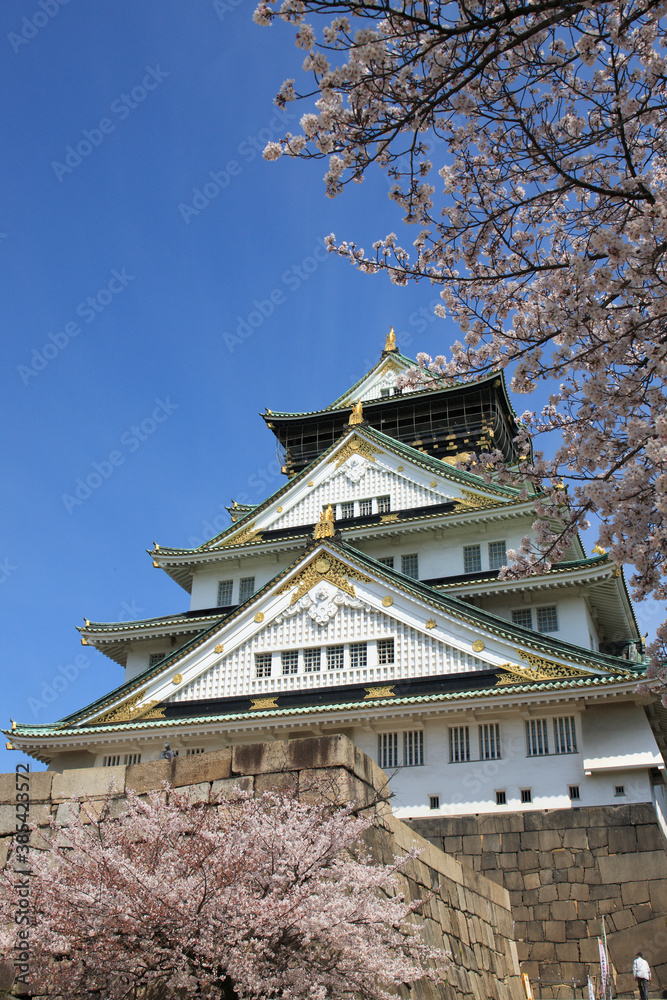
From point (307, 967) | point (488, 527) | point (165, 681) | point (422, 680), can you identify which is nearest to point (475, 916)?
point (307, 967)

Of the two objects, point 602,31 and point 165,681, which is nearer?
point 602,31

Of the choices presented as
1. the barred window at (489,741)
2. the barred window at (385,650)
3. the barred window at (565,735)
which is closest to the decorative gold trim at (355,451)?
the barred window at (385,650)

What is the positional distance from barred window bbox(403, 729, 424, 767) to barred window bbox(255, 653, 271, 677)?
4.39 m

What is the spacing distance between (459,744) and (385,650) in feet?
10.5

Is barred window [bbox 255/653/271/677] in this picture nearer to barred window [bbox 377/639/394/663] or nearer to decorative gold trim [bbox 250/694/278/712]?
decorative gold trim [bbox 250/694/278/712]

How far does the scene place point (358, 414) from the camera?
31.3 metres

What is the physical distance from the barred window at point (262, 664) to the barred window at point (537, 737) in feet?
23.7

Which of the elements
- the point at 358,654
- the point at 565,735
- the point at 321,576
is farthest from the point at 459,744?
the point at 321,576

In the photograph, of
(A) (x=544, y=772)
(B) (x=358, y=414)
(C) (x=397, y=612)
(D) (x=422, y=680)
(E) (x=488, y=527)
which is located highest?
(B) (x=358, y=414)

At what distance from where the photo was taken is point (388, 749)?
70.4 ft

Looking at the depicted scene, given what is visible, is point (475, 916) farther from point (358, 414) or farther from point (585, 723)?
point (358, 414)

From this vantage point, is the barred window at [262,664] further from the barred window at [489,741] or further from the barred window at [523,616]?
the barred window at [523,616]

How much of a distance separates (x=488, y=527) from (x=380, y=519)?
364cm

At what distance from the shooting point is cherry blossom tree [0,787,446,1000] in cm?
689
